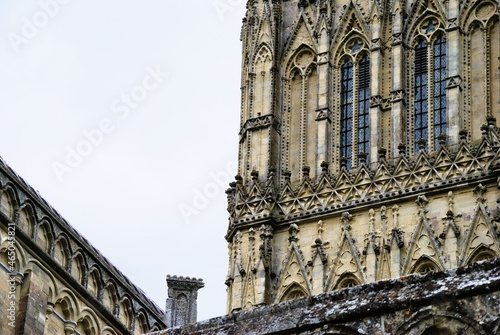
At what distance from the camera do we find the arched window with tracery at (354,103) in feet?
143

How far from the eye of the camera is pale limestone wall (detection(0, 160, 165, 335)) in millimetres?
Answer: 24781

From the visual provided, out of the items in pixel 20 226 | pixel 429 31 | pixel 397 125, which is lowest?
pixel 20 226

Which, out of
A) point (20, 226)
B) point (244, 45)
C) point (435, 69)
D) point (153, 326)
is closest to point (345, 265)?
point (435, 69)

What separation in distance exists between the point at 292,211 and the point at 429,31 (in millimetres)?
6246

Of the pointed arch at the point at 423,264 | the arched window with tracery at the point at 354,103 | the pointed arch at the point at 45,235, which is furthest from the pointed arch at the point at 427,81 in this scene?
the pointed arch at the point at 45,235

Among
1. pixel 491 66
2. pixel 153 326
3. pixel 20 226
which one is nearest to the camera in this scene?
pixel 20 226

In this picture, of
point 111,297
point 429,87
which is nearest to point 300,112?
point 429,87

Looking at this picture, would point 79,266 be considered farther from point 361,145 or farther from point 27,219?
point 361,145

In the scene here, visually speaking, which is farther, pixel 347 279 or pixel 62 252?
pixel 347 279

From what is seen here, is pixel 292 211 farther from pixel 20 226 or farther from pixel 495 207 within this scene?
pixel 20 226

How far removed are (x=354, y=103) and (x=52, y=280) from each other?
755 inches

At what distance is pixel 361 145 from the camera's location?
43656 millimetres

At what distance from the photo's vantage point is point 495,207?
39.4 m

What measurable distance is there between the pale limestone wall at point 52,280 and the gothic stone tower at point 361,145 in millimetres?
11914
